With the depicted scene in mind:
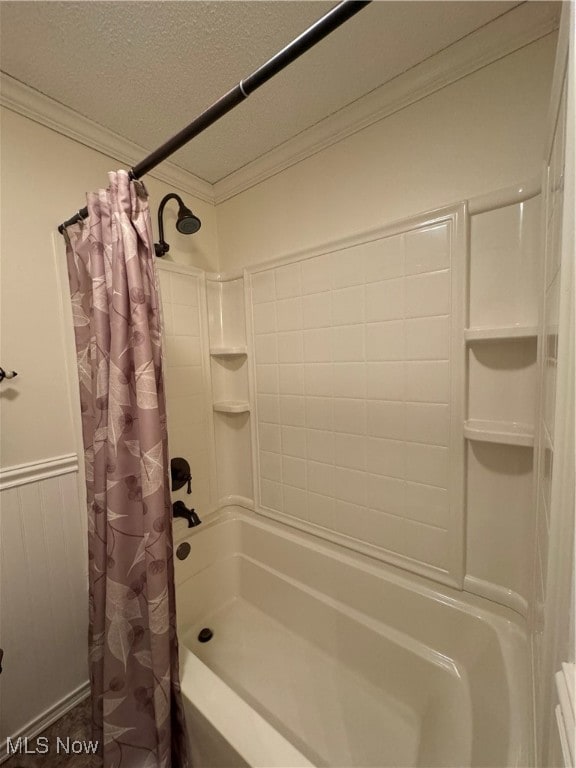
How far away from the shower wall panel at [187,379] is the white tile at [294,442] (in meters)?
0.45

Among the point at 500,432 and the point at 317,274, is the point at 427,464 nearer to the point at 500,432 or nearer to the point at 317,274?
the point at 500,432

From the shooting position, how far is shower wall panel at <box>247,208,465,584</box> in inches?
41.1

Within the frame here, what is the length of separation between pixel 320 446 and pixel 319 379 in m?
0.30

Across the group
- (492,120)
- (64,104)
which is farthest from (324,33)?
(64,104)

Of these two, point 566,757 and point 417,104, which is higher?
point 417,104

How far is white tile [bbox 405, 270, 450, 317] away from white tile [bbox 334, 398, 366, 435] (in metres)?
0.40

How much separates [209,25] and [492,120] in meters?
0.87

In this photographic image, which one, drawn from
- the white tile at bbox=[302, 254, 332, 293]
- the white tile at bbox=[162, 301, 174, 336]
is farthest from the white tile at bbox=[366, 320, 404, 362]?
the white tile at bbox=[162, 301, 174, 336]

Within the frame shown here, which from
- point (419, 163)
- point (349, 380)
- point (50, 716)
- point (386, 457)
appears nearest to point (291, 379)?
point (349, 380)

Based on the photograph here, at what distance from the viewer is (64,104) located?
108 centimetres

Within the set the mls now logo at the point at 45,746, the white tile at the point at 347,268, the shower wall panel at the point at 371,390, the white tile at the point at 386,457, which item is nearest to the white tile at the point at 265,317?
the shower wall panel at the point at 371,390

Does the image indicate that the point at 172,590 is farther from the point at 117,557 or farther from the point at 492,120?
the point at 492,120

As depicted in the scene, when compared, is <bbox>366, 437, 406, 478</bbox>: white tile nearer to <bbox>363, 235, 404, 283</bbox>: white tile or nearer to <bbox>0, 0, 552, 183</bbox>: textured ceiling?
<bbox>363, 235, 404, 283</bbox>: white tile

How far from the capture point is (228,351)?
1.60 m
